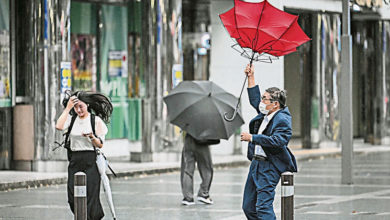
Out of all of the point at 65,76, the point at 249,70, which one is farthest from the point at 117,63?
the point at 249,70

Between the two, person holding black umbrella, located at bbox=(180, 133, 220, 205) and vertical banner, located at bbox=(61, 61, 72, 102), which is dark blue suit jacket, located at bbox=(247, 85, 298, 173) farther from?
vertical banner, located at bbox=(61, 61, 72, 102)

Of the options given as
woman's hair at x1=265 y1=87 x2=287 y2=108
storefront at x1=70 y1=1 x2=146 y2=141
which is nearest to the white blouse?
woman's hair at x1=265 y1=87 x2=287 y2=108

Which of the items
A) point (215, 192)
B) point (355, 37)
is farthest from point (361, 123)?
point (215, 192)

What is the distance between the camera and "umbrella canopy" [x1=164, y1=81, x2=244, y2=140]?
53.2 ft

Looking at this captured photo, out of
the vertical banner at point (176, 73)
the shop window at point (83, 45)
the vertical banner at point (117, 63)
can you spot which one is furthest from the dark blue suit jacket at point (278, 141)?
the vertical banner at point (117, 63)

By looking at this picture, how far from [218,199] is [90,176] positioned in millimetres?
5439

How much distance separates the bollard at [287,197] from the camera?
31.4 feet

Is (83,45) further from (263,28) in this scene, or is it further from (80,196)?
(80,196)

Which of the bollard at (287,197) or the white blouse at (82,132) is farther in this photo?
the white blouse at (82,132)

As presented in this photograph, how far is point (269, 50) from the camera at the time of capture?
11.3 m

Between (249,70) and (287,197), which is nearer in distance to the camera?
(287,197)

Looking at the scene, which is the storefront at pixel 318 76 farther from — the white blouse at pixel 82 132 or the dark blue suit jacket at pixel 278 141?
the dark blue suit jacket at pixel 278 141

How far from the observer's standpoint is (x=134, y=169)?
865 inches

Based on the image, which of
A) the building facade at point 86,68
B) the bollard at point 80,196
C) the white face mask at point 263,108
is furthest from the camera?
the building facade at point 86,68
